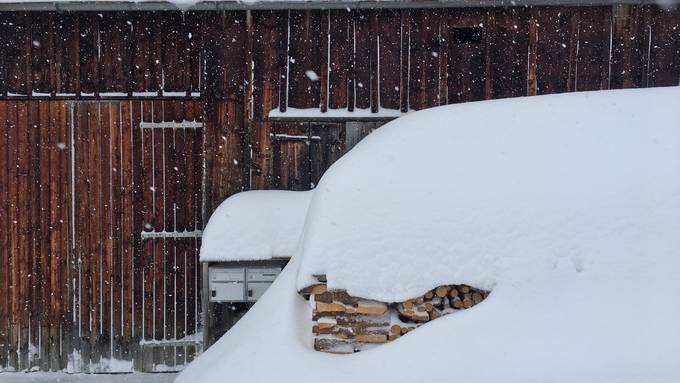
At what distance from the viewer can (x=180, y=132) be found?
639cm

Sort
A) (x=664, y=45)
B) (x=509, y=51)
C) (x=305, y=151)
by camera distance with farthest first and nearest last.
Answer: (x=305, y=151) → (x=509, y=51) → (x=664, y=45)

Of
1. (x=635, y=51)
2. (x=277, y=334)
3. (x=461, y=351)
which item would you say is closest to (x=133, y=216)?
(x=277, y=334)

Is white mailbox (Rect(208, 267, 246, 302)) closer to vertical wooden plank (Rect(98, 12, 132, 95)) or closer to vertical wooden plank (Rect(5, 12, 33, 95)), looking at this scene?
vertical wooden plank (Rect(98, 12, 132, 95))

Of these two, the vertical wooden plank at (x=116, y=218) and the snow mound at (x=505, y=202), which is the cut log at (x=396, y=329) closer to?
the snow mound at (x=505, y=202)

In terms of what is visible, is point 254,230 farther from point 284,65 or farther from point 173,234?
point 284,65

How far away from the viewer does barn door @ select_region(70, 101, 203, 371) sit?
639 cm

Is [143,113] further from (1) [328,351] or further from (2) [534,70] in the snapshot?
(2) [534,70]

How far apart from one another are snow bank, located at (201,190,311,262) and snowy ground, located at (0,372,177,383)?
194 cm

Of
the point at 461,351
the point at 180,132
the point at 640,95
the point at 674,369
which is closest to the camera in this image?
the point at 674,369

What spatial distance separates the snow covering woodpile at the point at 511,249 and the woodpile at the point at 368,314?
0.35ft

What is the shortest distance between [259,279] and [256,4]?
2.95m

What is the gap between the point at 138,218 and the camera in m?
6.42

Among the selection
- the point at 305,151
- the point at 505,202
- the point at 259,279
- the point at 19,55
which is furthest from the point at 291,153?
the point at 19,55

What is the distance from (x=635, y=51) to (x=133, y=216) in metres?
5.88
